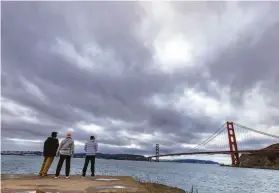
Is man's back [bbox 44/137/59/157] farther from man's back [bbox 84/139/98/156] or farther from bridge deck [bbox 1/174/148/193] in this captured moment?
bridge deck [bbox 1/174/148/193]

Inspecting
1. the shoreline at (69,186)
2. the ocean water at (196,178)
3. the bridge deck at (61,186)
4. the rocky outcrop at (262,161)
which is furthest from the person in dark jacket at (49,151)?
the rocky outcrop at (262,161)

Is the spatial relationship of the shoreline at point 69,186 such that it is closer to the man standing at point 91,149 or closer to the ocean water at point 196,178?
the man standing at point 91,149

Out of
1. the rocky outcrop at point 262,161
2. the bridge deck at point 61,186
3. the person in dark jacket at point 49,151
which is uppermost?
the rocky outcrop at point 262,161

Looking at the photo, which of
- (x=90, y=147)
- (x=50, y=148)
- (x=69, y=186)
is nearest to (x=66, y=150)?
(x=50, y=148)

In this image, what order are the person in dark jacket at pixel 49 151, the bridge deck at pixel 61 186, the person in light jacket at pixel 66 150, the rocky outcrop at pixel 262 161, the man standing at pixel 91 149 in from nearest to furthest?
the bridge deck at pixel 61 186
the person in light jacket at pixel 66 150
the person in dark jacket at pixel 49 151
the man standing at pixel 91 149
the rocky outcrop at pixel 262 161

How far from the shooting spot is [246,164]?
132 meters

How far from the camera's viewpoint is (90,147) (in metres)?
10.5

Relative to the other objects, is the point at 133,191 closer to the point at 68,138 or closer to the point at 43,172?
the point at 68,138

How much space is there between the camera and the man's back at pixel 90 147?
10.5 meters

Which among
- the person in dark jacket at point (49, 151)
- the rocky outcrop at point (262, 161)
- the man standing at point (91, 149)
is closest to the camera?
the person in dark jacket at point (49, 151)

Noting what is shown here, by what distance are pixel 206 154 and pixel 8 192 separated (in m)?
70.9

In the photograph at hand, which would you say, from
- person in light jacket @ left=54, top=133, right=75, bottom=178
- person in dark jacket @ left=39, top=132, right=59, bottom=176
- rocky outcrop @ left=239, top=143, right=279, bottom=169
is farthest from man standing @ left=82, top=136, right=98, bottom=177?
rocky outcrop @ left=239, top=143, right=279, bottom=169

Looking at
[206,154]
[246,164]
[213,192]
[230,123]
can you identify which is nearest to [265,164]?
[246,164]

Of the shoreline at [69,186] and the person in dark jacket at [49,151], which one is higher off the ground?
the person in dark jacket at [49,151]
